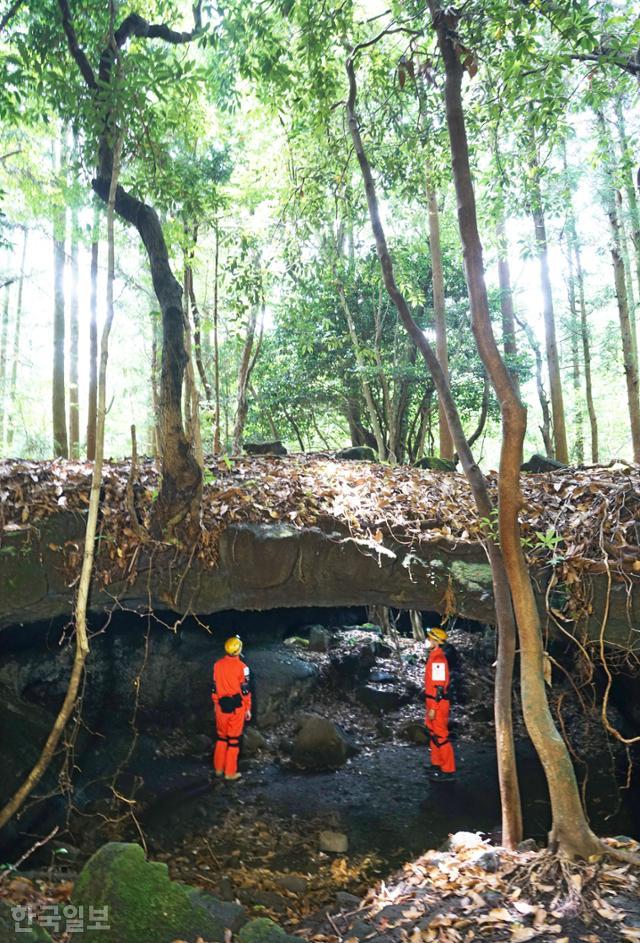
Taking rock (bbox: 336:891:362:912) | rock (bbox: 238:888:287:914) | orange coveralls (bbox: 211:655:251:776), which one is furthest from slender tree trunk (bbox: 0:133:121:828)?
orange coveralls (bbox: 211:655:251:776)

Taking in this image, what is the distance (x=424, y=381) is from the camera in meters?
13.9

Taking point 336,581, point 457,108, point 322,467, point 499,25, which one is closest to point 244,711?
point 336,581

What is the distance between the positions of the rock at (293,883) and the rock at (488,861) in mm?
1753

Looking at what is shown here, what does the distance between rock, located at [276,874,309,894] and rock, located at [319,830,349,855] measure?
25.8 inches

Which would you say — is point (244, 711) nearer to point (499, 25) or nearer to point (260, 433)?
point (499, 25)

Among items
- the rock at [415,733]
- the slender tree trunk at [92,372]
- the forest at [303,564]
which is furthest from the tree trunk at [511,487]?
the slender tree trunk at [92,372]

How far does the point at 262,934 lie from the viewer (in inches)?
145

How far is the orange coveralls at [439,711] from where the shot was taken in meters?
8.20

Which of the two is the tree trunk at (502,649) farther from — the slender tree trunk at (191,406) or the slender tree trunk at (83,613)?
the slender tree trunk at (83,613)

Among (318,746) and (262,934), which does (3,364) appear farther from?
(262,934)

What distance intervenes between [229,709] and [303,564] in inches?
102

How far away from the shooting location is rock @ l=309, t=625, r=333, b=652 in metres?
12.0

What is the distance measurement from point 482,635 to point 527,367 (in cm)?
629

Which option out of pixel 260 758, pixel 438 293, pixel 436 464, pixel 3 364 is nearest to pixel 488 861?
pixel 260 758
